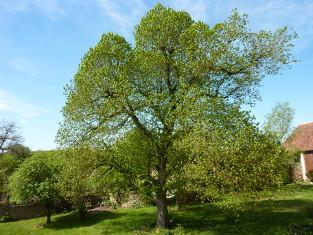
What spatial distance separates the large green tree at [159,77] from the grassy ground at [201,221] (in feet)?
10.1

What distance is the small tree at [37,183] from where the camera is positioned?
114 feet

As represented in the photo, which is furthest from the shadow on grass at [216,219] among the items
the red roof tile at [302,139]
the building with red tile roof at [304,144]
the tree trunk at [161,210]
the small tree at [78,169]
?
the red roof tile at [302,139]

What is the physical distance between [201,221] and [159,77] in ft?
39.0

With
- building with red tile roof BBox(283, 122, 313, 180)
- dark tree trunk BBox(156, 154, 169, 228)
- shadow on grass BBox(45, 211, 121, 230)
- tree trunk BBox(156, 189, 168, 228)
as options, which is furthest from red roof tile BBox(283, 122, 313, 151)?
tree trunk BBox(156, 189, 168, 228)

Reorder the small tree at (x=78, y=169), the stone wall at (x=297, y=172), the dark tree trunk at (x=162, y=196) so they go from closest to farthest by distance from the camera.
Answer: the dark tree trunk at (x=162, y=196), the small tree at (x=78, y=169), the stone wall at (x=297, y=172)

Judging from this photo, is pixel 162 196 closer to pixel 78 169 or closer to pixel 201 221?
pixel 201 221

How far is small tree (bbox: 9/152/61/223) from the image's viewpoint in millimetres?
34656

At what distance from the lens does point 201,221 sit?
97.9 feet

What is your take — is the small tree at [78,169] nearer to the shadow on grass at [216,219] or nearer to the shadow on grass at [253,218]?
the shadow on grass at [216,219]

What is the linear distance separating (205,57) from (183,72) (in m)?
1.97

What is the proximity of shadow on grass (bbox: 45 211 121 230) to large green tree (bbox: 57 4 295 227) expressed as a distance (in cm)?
870

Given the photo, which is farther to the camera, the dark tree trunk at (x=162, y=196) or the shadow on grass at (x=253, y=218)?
the dark tree trunk at (x=162, y=196)

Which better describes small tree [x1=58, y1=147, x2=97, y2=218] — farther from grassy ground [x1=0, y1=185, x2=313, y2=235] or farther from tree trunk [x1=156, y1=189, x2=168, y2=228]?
tree trunk [x1=156, y1=189, x2=168, y2=228]

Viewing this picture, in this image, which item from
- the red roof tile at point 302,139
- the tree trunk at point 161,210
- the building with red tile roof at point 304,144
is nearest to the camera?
the tree trunk at point 161,210
